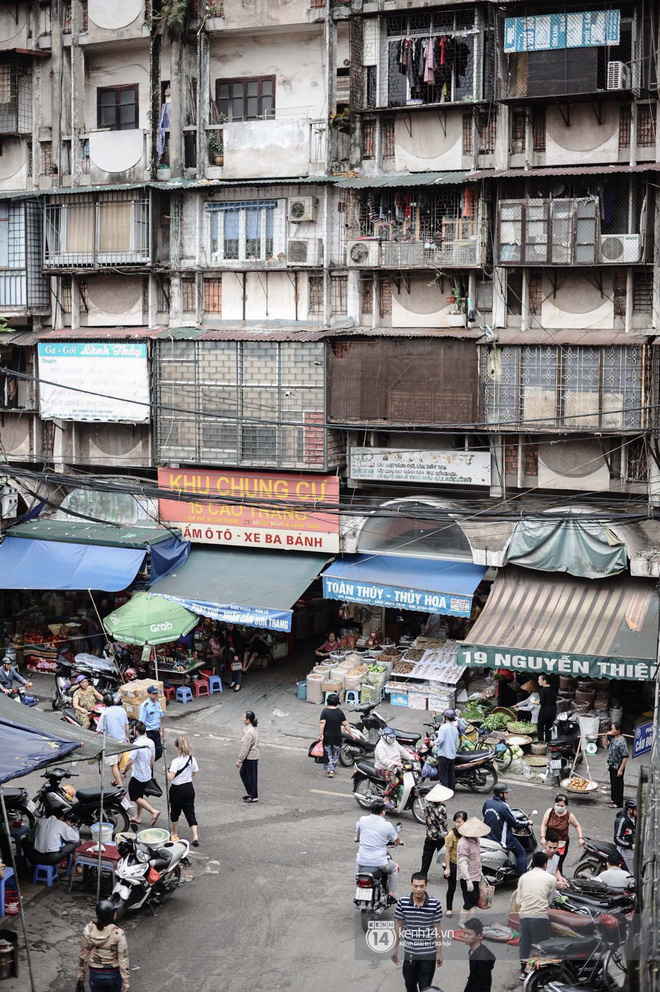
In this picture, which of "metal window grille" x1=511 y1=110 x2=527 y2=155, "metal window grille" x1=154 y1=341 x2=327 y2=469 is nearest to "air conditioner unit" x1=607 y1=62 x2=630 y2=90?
"metal window grille" x1=511 y1=110 x2=527 y2=155

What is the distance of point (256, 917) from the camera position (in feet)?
43.9

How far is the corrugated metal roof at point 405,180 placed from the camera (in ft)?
69.8

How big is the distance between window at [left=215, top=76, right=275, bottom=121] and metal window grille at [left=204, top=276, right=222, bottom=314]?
3.30 metres

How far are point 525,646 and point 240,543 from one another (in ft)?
21.5

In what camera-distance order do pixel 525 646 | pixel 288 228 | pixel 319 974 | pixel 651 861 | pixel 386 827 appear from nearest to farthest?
1. pixel 651 861
2. pixel 319 974
3. pixel 386 827
4. pixel 525 646
5. pixel 288 228

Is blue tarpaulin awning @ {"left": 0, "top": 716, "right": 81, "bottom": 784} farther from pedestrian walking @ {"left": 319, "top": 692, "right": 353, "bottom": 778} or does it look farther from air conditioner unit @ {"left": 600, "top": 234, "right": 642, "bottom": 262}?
air conditioner unit @ {"left": 600, "top": 234, "right": 642, "bottom": 262}

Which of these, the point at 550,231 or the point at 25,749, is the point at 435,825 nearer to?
the point at 25,749

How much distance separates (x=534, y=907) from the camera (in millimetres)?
11523

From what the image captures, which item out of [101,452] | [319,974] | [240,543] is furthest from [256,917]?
[101,452]

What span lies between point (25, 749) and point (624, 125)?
14472 mm

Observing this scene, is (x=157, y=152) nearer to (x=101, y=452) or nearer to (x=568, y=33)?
(x=101, y=452)

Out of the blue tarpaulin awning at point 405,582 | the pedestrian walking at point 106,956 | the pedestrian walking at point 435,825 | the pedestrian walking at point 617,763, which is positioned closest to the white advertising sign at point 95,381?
the blue tarpaulin awning at point 405,582

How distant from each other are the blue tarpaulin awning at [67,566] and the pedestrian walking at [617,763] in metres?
10.2

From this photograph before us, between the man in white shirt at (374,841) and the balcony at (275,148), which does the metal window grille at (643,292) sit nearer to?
the balcony at (275,148)
